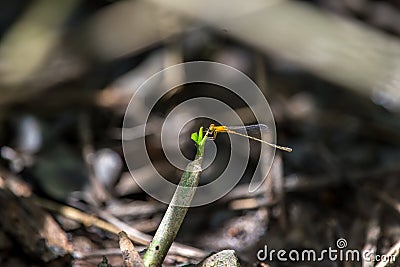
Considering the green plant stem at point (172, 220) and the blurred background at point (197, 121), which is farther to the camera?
the blurred background at point (197, 121)

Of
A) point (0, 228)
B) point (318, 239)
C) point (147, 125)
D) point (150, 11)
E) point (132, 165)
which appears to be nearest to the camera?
point (0, 228)

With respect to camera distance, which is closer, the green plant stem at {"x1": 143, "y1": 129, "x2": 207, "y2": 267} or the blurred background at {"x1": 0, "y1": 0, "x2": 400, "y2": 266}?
the green plant stem at {"x1": 143, "y1": 129, "x2": 207, "y2": 267}

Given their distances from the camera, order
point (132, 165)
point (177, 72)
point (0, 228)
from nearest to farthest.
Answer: point (0, 228), point (132, 165), point (177, 72)

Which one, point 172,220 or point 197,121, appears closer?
point 172,220

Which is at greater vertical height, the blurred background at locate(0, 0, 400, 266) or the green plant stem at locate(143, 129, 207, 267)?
the blurred background at locate(0, 0, 400, 266)

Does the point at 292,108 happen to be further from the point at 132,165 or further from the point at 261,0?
the point at 132,165

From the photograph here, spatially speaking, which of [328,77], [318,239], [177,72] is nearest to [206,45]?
[177,72]

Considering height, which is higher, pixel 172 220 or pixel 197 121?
pixel 197 121

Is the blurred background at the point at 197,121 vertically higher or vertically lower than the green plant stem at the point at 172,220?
higher
